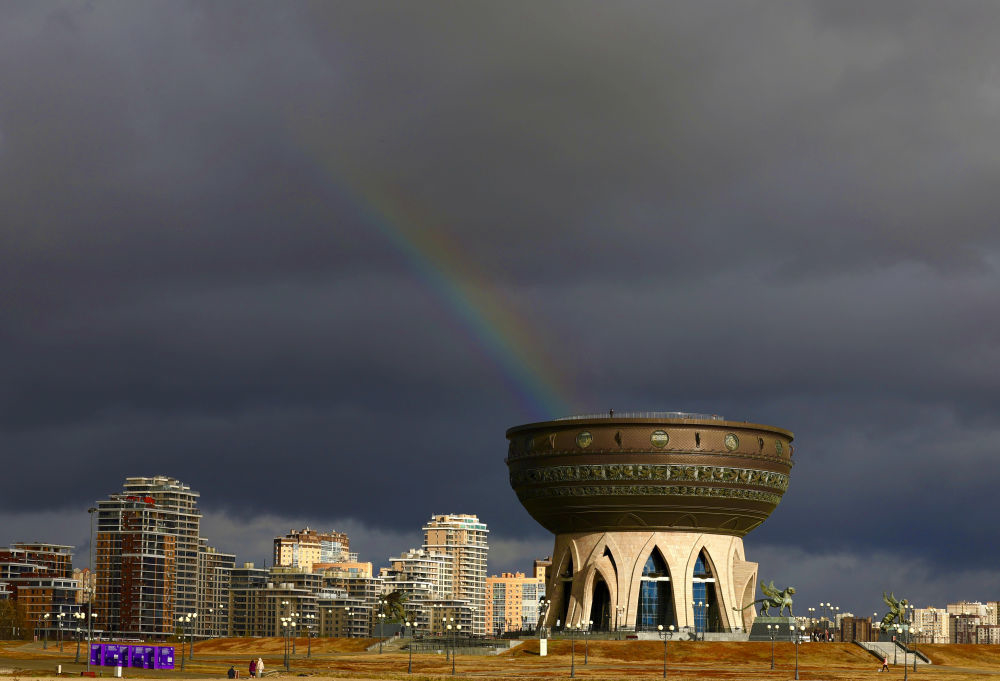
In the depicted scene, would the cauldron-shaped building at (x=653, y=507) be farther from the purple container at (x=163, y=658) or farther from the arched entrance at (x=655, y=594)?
the purple container at (x=163, y=658)

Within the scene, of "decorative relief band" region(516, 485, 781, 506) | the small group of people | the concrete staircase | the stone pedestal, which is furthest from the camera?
"decorative relief band" region(516, 485, 781, 506)

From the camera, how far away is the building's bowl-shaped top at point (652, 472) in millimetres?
123438

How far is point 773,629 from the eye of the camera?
397ft

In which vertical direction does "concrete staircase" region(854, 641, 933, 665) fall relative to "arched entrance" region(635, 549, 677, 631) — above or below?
below

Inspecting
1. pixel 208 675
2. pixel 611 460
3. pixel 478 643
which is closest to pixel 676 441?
pixel 611 460

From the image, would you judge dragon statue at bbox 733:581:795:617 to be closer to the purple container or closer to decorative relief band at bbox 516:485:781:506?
decorative relief band at bbox 516:485:781:506

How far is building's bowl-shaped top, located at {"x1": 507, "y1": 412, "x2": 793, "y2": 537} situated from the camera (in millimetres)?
123438

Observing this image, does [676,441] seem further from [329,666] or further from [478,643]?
[329,666]

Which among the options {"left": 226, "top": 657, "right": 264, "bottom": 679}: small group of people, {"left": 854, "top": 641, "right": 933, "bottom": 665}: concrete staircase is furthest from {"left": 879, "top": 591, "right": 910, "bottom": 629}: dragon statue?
{"left": 226, "top": 657, "right": 264, "bottom": 679}: small group of people

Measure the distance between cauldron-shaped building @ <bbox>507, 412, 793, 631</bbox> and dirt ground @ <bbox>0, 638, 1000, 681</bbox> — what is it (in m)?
15.5

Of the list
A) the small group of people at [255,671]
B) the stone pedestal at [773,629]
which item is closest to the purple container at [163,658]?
the small group of people at [255,671]

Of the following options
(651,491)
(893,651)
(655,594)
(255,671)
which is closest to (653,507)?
(651,491)

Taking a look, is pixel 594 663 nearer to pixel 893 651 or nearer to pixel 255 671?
pixel 893 651

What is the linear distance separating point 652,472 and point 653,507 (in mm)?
3607
